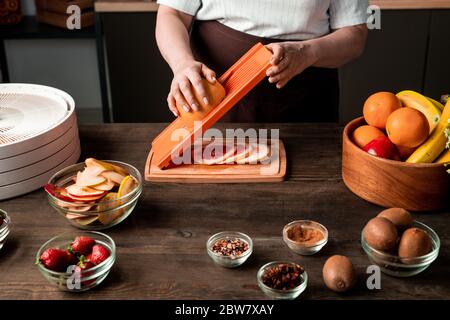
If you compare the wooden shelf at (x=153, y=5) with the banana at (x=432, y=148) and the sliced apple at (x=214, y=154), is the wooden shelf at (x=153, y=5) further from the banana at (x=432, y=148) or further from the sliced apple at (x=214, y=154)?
the banana at (x=432, y=148)

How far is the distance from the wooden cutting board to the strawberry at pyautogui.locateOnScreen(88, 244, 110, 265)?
1.13 ft

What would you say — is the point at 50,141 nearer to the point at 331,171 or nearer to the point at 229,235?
the point at 229,235

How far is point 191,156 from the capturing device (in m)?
1.54

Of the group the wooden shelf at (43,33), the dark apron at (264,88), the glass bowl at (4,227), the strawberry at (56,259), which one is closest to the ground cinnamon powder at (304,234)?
the strawberry at (56,259)

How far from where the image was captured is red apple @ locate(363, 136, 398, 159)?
1313 mm

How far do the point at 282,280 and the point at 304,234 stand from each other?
17cm

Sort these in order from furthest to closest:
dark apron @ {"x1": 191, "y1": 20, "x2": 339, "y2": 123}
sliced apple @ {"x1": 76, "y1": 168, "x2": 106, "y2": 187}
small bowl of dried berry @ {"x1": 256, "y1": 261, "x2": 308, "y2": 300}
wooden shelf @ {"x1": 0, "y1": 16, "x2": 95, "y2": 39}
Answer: wooden shelf @ {"x1": 0, "y1": 16, "x2": 95, "y2": 39}
dark apron @ {"x1": 191, "y1": 20, "x2": 339, "y2": 123}
sliced apple @ {"x1": 76, "y1": 168, "x2": 106, "y2": 187}
small bowl of dried berry @ {"x1": 256, "y1": 261, "x2": 308, "y2": 300}

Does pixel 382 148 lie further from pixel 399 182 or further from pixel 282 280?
pixel 282 280

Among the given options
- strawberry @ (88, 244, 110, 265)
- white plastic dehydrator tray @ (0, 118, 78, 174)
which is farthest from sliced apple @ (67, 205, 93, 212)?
white plastic dehydrator tray @ (0, 118, 78, 174)

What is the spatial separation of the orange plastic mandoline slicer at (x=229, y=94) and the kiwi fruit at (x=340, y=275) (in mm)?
495

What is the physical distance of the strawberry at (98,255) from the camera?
114 cm

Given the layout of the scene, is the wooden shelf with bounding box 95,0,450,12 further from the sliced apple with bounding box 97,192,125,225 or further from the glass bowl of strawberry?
the glass bowl of strawberry

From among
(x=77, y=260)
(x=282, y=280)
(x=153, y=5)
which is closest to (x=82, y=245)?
(x=77, y=260)
